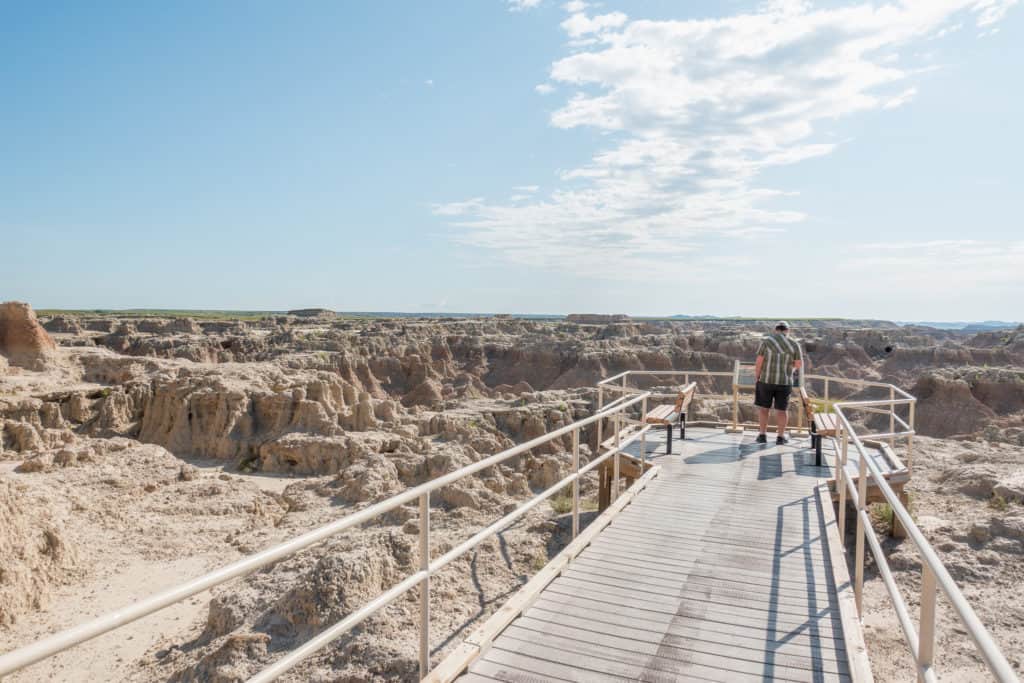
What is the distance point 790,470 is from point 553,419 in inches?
484

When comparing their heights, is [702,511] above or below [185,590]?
below

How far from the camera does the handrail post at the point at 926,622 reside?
286 cm

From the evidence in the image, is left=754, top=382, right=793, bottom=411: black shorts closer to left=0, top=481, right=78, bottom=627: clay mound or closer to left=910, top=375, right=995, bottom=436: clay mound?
left=0, top=481, right=78, bottom=627: clay mound

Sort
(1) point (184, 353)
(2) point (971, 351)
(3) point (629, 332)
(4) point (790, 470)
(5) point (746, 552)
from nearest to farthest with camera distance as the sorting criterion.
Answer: (5) point (746, 552), (4) point (790, 470), (1) point (184, 353), (2) point (971, 351), (3) point (629, 332)

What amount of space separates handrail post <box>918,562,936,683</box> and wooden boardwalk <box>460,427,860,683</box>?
1457 millimetres

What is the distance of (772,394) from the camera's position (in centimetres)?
1047

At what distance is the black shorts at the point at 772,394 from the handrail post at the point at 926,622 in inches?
304

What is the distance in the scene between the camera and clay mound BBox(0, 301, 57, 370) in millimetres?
27750

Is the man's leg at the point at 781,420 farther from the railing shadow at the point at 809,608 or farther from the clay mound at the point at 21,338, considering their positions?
the clay mound at the point at 21,338

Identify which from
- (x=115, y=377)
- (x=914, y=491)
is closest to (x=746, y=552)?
(x=914, y=491)

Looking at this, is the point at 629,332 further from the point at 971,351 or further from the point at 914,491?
the point at 914,491

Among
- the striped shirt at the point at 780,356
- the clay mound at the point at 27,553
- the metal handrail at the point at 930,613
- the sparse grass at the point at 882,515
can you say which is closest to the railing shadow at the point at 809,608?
the metal handrail at the point at 930,613

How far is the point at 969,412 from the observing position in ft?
109

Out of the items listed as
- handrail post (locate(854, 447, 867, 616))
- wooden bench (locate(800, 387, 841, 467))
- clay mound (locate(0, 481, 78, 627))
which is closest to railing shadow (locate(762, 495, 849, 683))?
handrail post (locate(854, 447, 867, 616))
